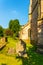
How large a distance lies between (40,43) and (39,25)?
1896mm

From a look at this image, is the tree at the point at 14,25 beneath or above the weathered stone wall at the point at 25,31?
above

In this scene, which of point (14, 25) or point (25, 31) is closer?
point (25, 31)

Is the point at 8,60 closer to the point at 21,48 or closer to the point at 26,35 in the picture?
the point at 21,48

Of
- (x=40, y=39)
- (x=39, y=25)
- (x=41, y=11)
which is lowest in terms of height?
(x=40, y=39)

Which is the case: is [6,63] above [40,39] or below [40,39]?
below

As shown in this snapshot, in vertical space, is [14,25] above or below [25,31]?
above

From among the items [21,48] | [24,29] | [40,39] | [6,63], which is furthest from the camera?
[24,29]

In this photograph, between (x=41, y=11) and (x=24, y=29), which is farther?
(x=24, y=29)

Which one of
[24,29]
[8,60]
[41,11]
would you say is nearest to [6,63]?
[8,60]

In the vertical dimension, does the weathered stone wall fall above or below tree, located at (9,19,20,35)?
below

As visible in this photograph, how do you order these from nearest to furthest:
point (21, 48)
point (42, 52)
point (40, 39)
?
point (21, 48), point (42, 52), point (40, 39)

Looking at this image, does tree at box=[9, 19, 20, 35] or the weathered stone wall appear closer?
the weathered stone wall

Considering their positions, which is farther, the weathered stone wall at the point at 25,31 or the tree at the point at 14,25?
the tree at the point at 14,25

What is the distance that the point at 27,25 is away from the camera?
1293 inches
